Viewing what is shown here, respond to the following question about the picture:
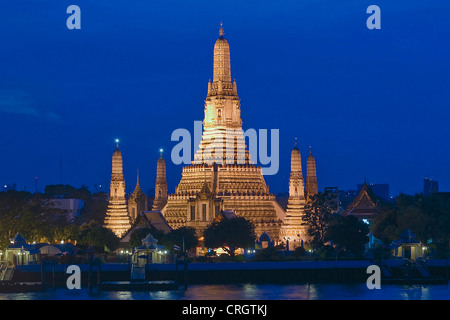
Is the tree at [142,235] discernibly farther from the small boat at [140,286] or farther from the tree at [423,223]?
the small boat at [140,286]

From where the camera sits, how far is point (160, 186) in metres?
154

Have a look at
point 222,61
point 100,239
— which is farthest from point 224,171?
point 100,239

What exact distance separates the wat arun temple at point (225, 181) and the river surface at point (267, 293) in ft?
96.4

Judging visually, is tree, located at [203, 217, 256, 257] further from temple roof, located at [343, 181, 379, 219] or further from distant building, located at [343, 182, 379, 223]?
temple roof, located at [343, 181, 379, 219]

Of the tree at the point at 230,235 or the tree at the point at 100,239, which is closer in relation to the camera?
the tree at the point at 230,235

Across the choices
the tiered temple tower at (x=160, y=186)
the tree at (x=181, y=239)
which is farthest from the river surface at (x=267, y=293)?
the tiered temple tower at (x=160, y=186)

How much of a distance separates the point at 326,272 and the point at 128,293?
55.9 feet

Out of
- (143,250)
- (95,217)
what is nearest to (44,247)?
(143,250)

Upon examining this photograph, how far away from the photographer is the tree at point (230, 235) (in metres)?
120

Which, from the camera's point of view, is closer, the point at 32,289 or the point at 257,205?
the point at 32,289
